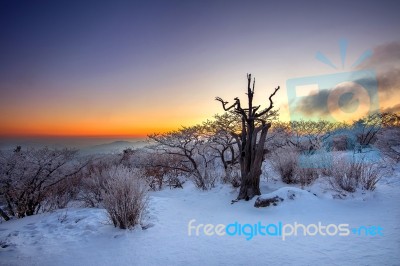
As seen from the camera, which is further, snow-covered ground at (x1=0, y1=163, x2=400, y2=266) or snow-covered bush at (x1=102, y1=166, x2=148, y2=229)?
snow-covered bush at (x1=102, y1=166, x2=148, y2=229)

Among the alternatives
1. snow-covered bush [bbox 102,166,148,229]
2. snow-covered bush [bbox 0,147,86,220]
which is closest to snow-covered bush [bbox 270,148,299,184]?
snow-covered bush [bbox 102,166,148,229]

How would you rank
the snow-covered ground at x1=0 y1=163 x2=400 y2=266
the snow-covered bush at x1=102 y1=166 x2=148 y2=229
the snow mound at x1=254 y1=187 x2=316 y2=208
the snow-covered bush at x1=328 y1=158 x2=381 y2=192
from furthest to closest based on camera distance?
the snow-covered bush at x1=328 y1=158 x2=381 y2=192
the snow mound at x1=254 y1=187 x2=316 y2=208
the snow-covered bush at x1=102 y1=166 x2=148 y2=229
the snow-covered ground at x1=0 y1=163 x2=400 y2=266

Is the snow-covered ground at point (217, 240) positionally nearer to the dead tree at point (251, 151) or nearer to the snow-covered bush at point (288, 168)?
the dead tree at point (251, 151)

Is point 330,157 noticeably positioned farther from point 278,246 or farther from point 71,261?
point 71,261

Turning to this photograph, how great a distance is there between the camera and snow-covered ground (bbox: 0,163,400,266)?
149 inches

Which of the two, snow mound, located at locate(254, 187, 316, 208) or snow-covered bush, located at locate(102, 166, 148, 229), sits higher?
snow-covered bush, located at locate(102, 166, 148, 229)

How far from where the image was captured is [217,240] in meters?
4.74

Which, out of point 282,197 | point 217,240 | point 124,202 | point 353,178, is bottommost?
point 217,240

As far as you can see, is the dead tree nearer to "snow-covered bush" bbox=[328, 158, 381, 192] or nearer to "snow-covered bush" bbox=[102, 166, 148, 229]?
"snow-covered bush" bbox=[328, 158, 381, 192]

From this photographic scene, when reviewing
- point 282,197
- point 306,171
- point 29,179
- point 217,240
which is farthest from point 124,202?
point 306,171

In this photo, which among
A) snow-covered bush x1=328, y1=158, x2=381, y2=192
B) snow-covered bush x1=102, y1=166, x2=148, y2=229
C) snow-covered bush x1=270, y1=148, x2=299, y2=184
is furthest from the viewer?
snow-covered bush x1=270, y1=148, x2=299, y2=184

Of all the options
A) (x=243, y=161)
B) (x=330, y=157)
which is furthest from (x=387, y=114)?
(x=243, y=161)

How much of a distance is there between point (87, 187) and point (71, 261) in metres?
10.3

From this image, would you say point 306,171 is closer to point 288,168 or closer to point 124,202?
point 288,168
